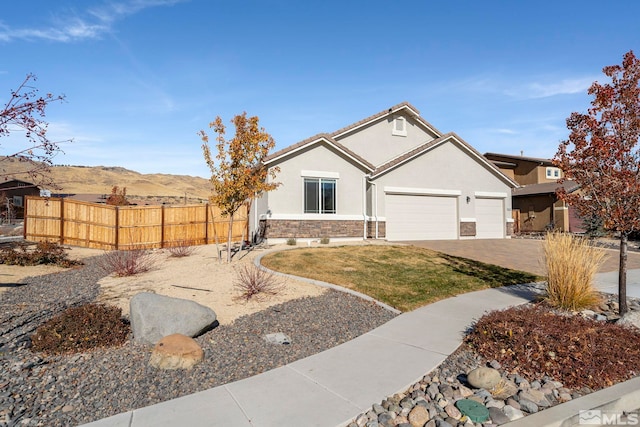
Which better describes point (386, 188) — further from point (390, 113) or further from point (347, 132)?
point (390, 113)

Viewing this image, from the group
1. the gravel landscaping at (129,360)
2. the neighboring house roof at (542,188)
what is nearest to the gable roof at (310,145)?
the gravel landscaping at (129,360)

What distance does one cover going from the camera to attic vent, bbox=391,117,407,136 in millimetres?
22312

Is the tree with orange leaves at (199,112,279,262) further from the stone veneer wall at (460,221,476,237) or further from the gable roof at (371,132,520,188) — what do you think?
the stone veneer wall at (460,221,476,237)

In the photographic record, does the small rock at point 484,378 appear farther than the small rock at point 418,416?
Yes

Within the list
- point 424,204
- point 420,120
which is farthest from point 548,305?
point 420,120

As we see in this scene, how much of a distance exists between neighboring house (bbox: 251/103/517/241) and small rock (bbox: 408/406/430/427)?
13.1 m

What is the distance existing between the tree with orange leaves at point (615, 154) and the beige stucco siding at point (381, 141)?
14.3m

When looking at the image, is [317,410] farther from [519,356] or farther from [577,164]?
[577,164]

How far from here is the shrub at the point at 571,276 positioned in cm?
741

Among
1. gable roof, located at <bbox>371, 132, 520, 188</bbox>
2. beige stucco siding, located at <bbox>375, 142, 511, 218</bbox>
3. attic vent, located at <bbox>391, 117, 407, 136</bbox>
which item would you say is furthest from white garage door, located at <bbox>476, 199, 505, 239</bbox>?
attic vent, located at <bbox>391, 117, 407, 136</bbox>

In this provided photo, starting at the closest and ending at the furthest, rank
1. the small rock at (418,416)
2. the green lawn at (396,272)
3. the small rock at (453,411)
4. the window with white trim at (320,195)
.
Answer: the small rock at (418,416) → the small rock at (453,411) → the green lawn at (396,272) → the window with white trim at (320,195)

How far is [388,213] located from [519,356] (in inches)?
573

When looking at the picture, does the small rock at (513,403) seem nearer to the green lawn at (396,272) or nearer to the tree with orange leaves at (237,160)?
the green lawn at (396,272)

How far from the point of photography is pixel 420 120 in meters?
22.8
